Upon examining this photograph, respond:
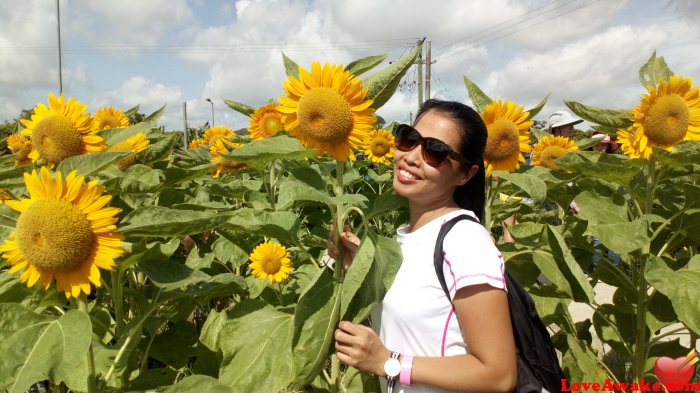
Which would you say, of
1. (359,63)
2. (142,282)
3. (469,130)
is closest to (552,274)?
(469,130)

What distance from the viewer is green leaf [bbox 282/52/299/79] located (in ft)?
5.66

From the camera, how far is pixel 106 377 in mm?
1582

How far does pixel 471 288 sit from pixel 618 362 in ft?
8.92

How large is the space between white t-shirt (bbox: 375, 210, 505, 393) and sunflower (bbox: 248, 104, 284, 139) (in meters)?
1.60

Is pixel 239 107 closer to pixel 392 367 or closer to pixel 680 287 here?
pixel 392 367

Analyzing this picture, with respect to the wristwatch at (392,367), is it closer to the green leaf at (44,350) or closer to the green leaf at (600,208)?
the green leaf at (44,350)

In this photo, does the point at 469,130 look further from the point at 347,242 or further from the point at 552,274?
the point at 552,274

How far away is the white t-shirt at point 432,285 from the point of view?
1409mm

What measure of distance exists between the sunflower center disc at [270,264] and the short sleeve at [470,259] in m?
1.73

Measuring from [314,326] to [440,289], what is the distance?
38cm

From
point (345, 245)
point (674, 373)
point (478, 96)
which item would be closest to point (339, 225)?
point (345, 245)

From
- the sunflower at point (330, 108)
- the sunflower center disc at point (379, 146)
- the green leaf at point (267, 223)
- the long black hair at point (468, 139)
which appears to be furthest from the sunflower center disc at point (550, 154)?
the sunflower center disc at point (379, 146)

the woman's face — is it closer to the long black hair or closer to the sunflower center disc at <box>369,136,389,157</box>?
the long black hair

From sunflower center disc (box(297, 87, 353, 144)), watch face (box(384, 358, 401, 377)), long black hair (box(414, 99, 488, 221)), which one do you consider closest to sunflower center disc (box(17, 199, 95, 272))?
sunflower center disc (box(297, 87, 353, 144))
